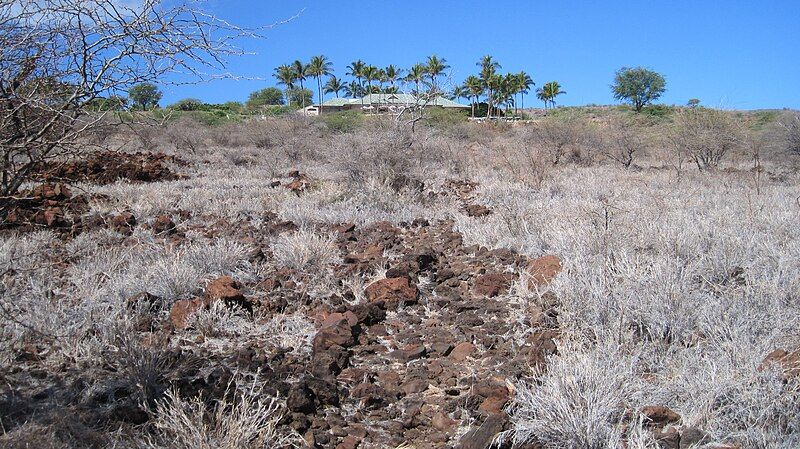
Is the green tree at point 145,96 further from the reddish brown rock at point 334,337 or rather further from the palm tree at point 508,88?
the palm tree at point 508,88

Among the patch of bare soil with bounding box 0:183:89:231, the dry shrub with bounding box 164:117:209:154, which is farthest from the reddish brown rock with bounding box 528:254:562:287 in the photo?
the dry shrub with bounding box 164:117:209:154

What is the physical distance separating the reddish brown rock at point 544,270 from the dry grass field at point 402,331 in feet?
0.10

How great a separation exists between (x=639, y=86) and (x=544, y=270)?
2409 inches

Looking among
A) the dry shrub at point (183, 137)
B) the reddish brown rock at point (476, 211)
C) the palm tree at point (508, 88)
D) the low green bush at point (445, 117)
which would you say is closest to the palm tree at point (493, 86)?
the palm tree at point (508, 88)

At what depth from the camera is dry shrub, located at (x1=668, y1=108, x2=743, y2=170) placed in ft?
56.2

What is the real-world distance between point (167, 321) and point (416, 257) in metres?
2.52

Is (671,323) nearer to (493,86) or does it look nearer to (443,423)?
(443,423)

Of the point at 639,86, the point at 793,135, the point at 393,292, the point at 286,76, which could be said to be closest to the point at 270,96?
the point at 286,76

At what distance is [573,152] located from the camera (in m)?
21.2

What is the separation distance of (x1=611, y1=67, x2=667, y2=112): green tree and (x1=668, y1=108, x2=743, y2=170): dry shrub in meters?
43.5

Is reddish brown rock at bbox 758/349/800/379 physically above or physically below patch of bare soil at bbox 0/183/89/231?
below

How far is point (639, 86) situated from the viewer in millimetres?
59156

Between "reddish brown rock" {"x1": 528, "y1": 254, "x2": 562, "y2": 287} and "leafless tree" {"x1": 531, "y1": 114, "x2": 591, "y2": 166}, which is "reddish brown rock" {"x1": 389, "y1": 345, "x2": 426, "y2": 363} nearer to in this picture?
"reddish brown rock" {"x1": 528, "y1": 254, "x2": 562, "y2": 287}

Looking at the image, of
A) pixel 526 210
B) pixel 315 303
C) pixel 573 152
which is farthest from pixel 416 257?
pixel 573 152
